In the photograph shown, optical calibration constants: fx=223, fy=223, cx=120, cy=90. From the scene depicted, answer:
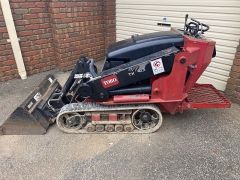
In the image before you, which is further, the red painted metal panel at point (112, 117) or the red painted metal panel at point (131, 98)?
the red painted metal panel at point (112, 117)

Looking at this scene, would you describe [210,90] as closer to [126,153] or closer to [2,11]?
[126,153]

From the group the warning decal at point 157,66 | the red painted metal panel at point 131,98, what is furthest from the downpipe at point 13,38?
the warning decal at point 157,66

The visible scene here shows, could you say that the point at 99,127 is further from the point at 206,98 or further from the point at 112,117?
the point at 206,98

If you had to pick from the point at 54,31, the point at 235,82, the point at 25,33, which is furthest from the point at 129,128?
the point at 25,33

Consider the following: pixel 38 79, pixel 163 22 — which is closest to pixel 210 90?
pixel 163 22

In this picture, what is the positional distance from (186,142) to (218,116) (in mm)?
858

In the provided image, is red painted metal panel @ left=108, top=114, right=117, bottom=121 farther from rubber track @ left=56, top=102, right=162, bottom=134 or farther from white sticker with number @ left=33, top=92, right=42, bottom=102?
white sticker with number @ left=33, top=92, right=42, bottom=102

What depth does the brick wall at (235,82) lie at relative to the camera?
3.45 m

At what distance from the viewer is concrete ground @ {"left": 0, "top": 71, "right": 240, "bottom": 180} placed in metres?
2.34

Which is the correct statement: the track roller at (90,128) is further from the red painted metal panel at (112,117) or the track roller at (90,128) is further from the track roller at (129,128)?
the track roller at (129,128)

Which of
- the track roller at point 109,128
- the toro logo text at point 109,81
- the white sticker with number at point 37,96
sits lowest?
the track roller at point 109,128

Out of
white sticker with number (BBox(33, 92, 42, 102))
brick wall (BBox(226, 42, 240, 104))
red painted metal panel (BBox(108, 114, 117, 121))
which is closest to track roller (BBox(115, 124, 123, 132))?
red painted metal panel (BBox(108, 114, 117, 121))

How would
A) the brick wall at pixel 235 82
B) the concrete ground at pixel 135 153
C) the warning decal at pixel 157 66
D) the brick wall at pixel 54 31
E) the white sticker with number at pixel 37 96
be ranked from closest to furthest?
1. the concrete ground at pixel 135 153
2. the warning decal at pixel 157 66
3. the white sticker with number at pixel 37 96
4. the brick wall at pixel 235 82
5. the brick wall at pixel 54 31

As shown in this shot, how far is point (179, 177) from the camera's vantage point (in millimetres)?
2273
